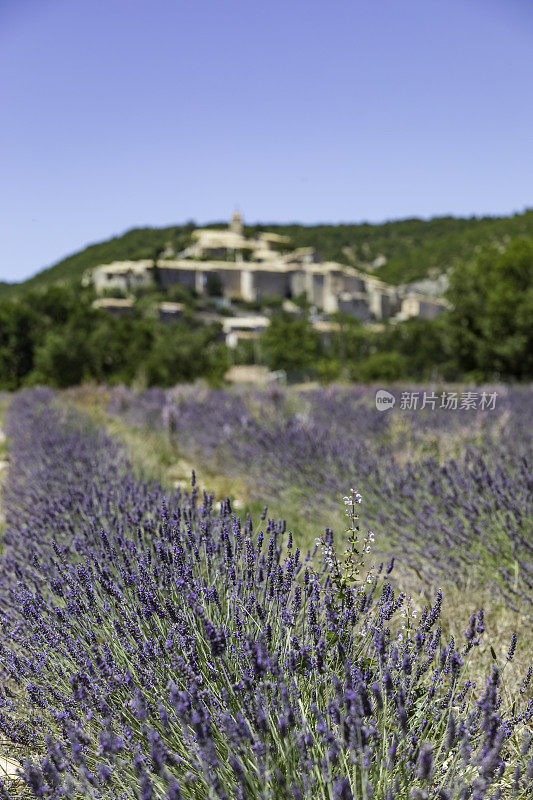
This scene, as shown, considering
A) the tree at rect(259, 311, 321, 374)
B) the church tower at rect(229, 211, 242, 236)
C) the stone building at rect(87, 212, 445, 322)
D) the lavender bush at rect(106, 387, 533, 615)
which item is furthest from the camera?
the church tower at rect(229, 211, 242, 236)

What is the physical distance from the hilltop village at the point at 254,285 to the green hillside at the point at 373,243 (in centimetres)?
426

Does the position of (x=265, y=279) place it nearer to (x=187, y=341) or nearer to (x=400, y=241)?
(x=400, y=241)

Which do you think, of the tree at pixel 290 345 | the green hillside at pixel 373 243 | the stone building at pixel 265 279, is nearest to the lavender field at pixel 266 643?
the tree at pixel 290 345

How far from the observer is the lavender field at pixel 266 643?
1083 mm

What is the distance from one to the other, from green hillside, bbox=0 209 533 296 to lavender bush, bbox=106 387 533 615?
5896 centimetres

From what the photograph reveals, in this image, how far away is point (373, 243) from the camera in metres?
98.8

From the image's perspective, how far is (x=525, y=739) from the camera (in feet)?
3.68

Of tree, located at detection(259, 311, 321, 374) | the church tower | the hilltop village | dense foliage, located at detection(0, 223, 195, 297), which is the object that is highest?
the church tower

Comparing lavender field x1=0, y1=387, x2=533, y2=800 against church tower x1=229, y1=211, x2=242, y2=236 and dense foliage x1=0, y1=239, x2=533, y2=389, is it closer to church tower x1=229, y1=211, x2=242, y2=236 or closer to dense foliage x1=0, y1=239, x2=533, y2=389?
dense foliage x1=0, y1=239, x2=533, y2=389

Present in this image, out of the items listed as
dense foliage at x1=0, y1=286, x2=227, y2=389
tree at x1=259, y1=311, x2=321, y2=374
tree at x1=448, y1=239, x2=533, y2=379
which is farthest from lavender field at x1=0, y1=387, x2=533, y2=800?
tree at x1=259, y1=311, x2=321, y2=374

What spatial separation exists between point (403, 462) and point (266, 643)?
275 cm

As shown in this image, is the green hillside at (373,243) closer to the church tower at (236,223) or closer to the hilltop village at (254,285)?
the church tower at (236,223)

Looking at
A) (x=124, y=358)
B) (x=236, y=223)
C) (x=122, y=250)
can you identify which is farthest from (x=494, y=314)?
(x=236, y=223)

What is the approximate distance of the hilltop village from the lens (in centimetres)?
6725
